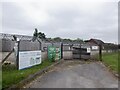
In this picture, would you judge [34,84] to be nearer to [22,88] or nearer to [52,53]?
[22,88]

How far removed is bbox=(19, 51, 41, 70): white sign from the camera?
14.9 metres

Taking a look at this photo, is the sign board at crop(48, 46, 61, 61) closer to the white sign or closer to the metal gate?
the white sign

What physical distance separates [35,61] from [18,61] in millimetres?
3566

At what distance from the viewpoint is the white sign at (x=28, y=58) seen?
1489cm

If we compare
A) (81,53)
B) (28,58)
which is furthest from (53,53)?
(28,58)

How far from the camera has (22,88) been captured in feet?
34.7

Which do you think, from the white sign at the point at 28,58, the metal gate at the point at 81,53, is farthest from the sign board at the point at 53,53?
the metal gate at the point at 81,53

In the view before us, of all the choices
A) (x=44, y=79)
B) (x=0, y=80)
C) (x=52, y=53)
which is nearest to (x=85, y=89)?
(x=44, y=79)

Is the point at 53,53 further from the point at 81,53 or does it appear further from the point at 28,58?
the point at 28,58

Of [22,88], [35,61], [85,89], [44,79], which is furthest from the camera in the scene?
[35,61]

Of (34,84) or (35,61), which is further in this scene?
(35,61)

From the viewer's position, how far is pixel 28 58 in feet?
52.9

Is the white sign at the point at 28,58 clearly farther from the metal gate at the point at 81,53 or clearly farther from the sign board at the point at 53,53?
the metal gate at the point at 81,53

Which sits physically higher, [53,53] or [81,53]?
[53,53]
